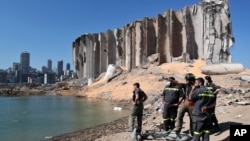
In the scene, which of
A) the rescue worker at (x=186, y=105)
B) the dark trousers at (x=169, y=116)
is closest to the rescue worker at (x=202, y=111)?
the rescue worker at (x=186, y=105)

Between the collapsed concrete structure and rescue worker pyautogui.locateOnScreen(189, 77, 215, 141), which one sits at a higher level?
the collapsed concrete structure

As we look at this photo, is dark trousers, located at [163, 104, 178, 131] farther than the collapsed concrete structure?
No

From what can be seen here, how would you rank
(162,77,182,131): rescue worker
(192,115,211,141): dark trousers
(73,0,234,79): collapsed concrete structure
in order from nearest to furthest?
(192,115,211,141): dark trousers < (162,77,182,131): rescue worker < (73,0,234,79): collapsed concrete structure

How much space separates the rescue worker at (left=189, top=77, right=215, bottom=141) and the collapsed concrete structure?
27198 mm

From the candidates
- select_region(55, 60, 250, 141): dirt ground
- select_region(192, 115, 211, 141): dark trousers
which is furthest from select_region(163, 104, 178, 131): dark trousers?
select_region(192, 115, 211, 141): dark trousers

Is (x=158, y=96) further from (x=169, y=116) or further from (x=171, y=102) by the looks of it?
(x=171, y=102)

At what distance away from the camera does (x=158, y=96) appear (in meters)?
24.3

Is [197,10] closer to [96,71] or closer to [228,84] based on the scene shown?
[228,84]

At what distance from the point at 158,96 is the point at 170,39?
17334 mm

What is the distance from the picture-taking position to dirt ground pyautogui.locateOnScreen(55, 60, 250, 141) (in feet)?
33.5

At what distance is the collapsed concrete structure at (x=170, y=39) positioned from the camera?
111ft

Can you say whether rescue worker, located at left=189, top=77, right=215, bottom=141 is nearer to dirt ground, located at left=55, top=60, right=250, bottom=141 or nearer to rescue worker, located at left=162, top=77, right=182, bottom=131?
dirt ground, located at left=55, top=60, right=250, bottom=141

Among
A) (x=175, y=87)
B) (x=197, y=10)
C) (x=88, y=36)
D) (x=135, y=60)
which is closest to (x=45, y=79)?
(x=88, y=36)

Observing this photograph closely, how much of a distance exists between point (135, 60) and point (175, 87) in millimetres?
38439
